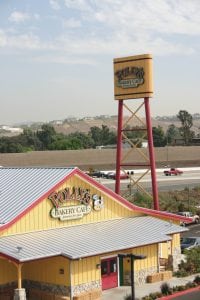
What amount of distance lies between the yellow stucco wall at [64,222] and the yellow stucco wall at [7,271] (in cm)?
139

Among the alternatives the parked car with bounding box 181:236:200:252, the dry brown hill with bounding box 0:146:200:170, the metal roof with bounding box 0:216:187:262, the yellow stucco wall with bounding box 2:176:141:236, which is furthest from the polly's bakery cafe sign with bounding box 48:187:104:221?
the dry brown hill with bounding box 0:146:200:170

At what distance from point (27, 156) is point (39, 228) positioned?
3551 inches

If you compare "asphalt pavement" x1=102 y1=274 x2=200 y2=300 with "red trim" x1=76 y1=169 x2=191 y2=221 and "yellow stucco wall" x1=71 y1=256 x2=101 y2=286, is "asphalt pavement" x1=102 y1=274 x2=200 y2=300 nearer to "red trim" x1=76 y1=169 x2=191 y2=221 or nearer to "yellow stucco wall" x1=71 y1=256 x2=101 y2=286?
"yellow stucco wall" x1=71 y1=256 x2=101 y2=286

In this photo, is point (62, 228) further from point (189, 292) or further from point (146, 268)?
point (189, 292)

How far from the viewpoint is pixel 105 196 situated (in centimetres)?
3428

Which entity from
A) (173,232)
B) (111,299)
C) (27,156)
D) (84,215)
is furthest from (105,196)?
(27,156)

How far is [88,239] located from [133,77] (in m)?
20.0

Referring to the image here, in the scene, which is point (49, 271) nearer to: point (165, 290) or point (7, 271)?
point (7, 271)

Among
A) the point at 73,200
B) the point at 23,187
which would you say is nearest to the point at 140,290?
the point at 73,200

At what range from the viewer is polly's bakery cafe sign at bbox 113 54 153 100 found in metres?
47.4

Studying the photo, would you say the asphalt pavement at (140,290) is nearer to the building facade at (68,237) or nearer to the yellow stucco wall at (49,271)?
the building facade at (68,237)

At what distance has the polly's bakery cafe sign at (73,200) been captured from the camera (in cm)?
3169

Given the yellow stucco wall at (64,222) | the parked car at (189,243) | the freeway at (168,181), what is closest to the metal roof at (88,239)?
the yellow stucco wall at (64,222)

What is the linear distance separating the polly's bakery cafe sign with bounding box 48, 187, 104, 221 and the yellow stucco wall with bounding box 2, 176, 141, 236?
179 millimetres
